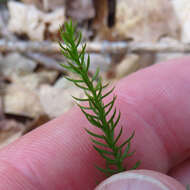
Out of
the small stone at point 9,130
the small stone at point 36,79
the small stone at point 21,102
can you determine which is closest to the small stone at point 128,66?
the small stone at point 36,79

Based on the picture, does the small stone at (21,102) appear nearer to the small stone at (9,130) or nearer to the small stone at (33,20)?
the small stone at (9,130)

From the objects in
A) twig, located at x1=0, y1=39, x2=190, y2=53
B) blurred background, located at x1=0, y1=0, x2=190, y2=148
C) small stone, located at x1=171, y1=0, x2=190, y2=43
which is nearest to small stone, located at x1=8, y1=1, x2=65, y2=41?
blurred background, located at x1=0, y1=0, x2=190, y2=148

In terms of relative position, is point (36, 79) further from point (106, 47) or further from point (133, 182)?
point (133, 182)

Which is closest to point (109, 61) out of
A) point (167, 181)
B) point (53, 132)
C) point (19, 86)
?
point (19, 86)

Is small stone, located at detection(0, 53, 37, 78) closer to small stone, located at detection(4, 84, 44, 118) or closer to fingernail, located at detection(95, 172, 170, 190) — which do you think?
small stone, located at detection(4, 84, 44, 118)

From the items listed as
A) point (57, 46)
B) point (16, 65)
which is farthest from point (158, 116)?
point (16, 65)

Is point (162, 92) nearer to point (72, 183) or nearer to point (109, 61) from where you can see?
point (72, 183)
